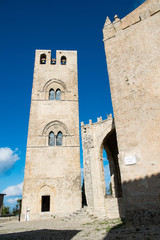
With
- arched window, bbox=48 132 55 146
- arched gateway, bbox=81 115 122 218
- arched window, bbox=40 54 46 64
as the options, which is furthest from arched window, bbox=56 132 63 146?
arched window, bbox=40 54 46 64

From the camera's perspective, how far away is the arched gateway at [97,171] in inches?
431

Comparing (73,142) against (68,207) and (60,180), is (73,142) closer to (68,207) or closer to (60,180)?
(60,180)

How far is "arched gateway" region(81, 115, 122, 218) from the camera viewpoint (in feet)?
35.9

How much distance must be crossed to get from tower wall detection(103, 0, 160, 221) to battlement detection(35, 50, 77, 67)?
33.4 feet

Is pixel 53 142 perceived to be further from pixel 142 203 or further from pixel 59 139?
pixel 142 203

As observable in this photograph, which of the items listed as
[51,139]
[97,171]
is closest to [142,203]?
[97,171]

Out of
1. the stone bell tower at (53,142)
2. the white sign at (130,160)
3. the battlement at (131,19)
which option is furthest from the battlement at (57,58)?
the white sign at (130,160)

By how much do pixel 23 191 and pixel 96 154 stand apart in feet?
20.6

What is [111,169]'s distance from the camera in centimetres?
1442

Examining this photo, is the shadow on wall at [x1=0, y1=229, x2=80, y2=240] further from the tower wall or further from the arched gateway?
the arched gateway

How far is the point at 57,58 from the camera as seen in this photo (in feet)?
63.4

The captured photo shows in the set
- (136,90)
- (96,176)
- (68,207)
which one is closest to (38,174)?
(68,207)

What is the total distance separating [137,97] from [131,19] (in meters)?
4.20

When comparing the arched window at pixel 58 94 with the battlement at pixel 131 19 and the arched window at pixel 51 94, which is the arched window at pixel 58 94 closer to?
the arched window at pixel 51 94
